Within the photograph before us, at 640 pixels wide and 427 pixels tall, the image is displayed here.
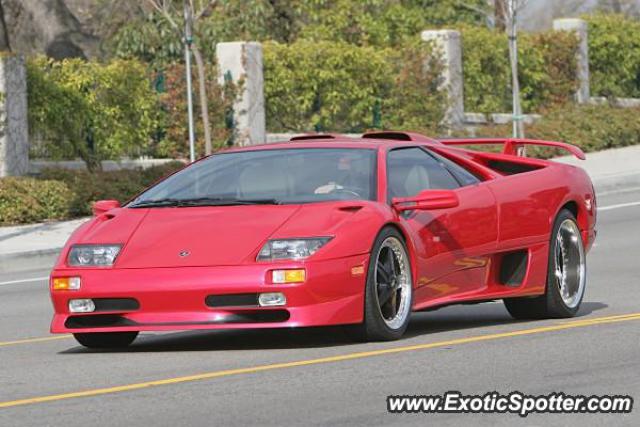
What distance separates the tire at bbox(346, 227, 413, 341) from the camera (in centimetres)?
977

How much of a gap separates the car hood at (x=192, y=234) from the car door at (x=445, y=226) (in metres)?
0.94

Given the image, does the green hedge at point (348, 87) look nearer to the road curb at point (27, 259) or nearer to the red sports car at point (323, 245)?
the road curb at point (27, 259)

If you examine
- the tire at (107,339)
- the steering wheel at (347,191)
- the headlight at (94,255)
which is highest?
the steering wheel at (347,191)

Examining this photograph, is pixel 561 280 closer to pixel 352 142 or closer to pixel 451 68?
pixel 352 142

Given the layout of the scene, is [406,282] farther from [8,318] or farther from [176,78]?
[176,78]

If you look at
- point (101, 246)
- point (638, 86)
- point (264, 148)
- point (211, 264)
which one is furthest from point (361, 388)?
point (638, 86)

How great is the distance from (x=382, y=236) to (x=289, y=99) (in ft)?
75.1

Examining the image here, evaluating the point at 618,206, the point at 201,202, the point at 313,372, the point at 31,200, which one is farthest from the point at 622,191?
the point at 313,372

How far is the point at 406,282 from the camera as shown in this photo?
33.4ft

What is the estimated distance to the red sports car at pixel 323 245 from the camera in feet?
31.3

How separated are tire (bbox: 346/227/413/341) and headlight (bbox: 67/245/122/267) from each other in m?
1.48

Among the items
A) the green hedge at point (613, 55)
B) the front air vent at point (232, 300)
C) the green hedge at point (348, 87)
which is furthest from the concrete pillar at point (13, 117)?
the green hedge at point (613, 55)

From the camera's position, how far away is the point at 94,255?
988 centimetres

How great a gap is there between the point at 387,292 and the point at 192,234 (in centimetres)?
123
